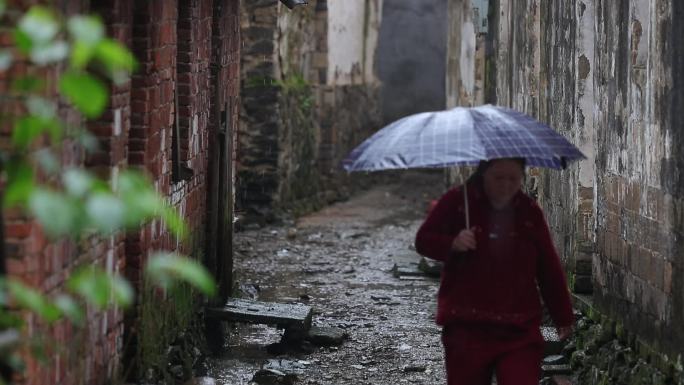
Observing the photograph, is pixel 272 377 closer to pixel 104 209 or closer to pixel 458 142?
pixel 458 142

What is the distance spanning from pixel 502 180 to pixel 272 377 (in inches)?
131

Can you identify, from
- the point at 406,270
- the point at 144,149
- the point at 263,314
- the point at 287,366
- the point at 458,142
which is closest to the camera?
the point at 458,142

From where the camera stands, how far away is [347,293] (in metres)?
12.5

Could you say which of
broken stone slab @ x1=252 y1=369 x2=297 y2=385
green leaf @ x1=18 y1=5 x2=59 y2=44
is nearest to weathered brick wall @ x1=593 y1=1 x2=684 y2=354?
broken stone slab @ x1=252 y1=369 x2=297 y2=385

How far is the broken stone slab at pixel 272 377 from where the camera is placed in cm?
851

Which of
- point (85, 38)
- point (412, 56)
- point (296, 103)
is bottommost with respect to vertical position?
point (85, 38)

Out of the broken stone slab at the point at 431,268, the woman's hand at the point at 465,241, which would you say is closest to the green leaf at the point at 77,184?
the woman's hand at the point at 465,241

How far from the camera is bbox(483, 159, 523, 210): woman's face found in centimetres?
572

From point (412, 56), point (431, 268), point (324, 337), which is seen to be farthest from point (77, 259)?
point (412, 56)

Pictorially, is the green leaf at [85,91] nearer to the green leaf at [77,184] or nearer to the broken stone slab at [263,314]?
the green leaf at [77,184]

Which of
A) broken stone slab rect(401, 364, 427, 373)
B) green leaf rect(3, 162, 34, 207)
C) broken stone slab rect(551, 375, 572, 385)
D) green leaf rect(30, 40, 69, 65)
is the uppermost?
green leaf rect(30, 40, 69, 65)

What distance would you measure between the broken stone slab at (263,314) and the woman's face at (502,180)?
150 inches

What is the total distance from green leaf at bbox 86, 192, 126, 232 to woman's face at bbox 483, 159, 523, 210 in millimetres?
2917

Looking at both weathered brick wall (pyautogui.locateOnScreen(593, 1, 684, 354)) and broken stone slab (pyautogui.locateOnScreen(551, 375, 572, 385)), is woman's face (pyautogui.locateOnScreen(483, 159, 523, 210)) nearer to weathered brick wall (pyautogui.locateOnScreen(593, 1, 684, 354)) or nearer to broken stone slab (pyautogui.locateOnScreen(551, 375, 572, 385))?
weathered brick wall (pyautogui.locateOnScreen(593, 1, 684, 354))
